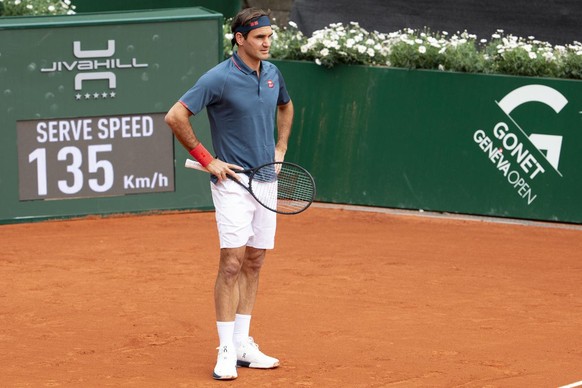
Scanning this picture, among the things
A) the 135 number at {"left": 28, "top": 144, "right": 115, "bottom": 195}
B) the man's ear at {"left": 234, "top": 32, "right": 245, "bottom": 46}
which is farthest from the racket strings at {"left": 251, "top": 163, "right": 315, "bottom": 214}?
the 135 number at {"left": 28, "top": 144, "right": 115, "bottom": 195}

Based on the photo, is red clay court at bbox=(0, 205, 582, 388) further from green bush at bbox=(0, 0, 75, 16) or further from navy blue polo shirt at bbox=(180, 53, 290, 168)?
green bush at bbox=(0, 0, 75, 16)

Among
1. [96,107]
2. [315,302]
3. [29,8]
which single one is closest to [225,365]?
[315,302]

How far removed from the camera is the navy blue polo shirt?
618 cm

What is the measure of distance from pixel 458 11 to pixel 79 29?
5.06 m

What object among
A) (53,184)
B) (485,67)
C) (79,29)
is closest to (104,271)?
(53,184)

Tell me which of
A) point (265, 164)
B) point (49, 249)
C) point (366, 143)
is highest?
point (265, 164)

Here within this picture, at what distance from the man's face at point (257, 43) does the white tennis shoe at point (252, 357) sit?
5.18 feet

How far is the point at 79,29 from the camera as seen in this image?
1031 centimetres

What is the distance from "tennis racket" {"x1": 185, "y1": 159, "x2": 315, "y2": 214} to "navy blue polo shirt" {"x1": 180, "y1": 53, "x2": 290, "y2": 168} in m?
0.08

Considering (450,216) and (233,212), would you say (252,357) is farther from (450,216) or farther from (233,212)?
(450,216)

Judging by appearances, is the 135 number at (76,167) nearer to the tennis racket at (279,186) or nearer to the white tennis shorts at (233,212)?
the tennis racket at (279,186)

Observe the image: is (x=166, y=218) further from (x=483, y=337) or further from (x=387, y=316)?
(x=483, y=337)

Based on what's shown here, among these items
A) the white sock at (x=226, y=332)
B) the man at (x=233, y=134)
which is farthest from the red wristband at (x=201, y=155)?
the white sock at (x=226, y=332)

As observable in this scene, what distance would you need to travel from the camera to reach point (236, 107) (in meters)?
6.22
